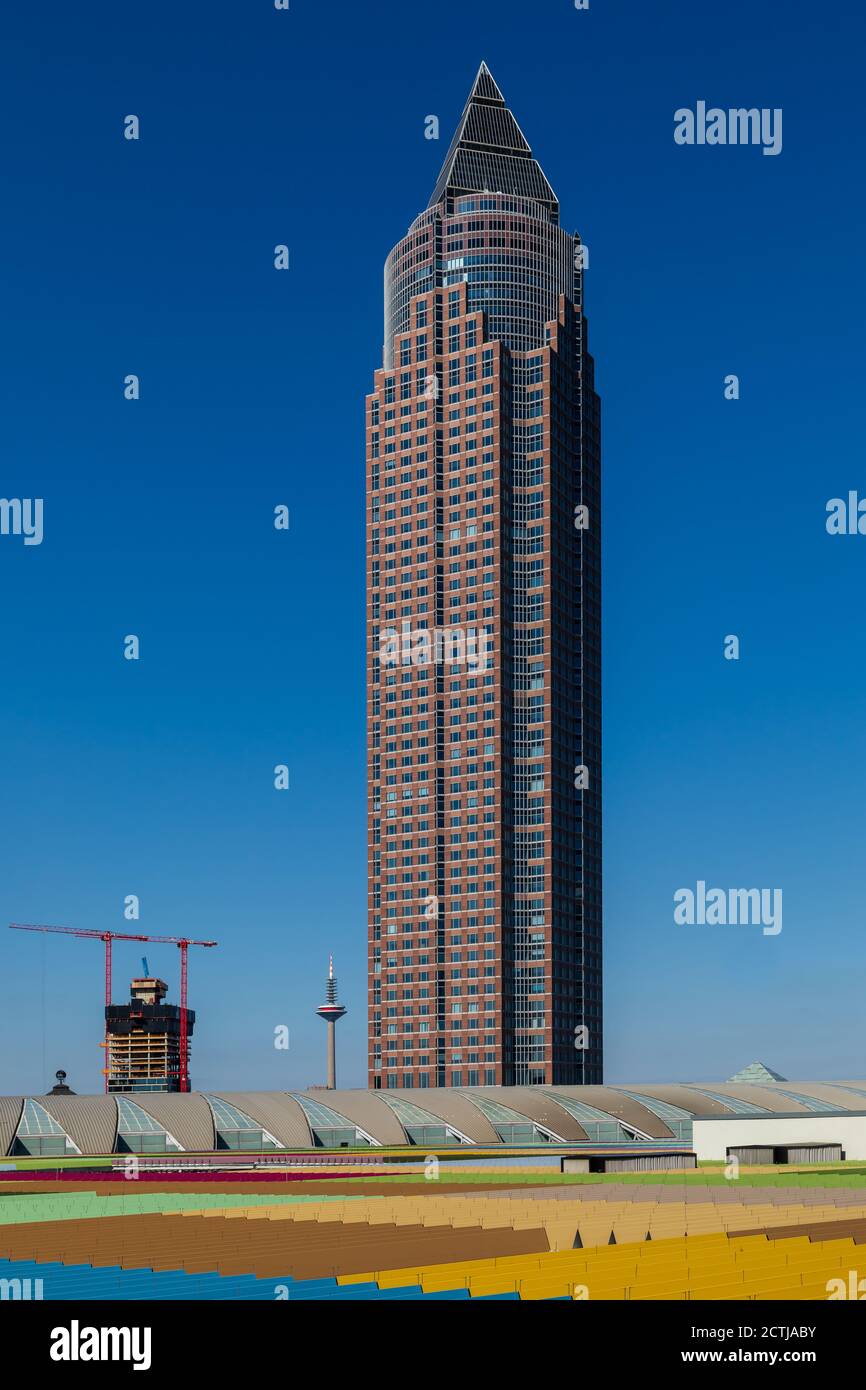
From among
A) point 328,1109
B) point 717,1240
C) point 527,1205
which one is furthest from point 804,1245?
point 328,1109

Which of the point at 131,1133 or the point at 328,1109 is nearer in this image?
the point at 131,1133

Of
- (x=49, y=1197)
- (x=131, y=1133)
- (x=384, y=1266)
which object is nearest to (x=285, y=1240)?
(x=384, y=1266)

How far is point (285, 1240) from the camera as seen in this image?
55938 millimetres

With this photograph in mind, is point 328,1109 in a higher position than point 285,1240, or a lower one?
lower
